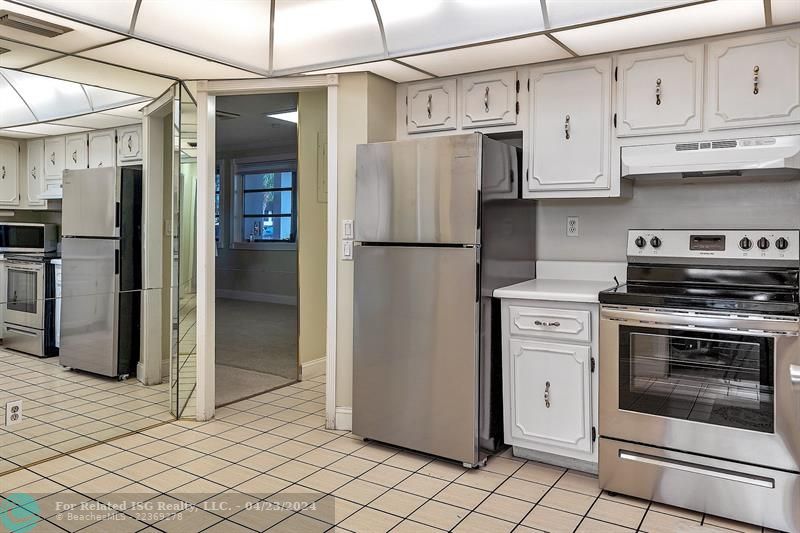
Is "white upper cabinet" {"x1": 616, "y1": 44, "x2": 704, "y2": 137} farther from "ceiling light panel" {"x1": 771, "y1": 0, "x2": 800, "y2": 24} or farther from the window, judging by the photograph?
the window

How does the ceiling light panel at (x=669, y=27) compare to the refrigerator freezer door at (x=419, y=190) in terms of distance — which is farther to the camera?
the refrigerator freezer door at (x=419, y=190)

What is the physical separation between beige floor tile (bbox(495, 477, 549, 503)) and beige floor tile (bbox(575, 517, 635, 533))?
263mm

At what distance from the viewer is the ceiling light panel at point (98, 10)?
7.83ft

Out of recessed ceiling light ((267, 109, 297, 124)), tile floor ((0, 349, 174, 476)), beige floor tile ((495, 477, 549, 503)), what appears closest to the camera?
beige floor tile ((495, 477, 549, 503))

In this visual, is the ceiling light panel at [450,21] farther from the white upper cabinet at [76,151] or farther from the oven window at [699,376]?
the white upper cabinet at [76,151]

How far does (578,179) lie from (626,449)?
136cm

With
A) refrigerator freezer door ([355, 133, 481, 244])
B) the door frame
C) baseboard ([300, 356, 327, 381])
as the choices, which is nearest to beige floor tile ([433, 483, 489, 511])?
the door frame

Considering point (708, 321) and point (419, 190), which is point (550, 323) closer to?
point (708, 321)

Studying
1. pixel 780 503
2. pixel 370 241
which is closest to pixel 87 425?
pixel 370 241

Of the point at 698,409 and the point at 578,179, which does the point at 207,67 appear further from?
the point at 698,409

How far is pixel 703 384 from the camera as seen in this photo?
2.49 m

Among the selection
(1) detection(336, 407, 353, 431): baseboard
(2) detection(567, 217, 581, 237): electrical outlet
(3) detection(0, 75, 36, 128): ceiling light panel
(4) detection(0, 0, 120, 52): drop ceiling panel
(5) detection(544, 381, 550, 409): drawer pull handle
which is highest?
(4) detection(0, 0, 120, 52): drop ceiling panel

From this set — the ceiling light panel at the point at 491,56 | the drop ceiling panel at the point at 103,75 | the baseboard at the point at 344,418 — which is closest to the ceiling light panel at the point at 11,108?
the drop ceiling panel at the point at 103,75

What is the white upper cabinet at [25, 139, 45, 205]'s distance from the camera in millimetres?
2920
